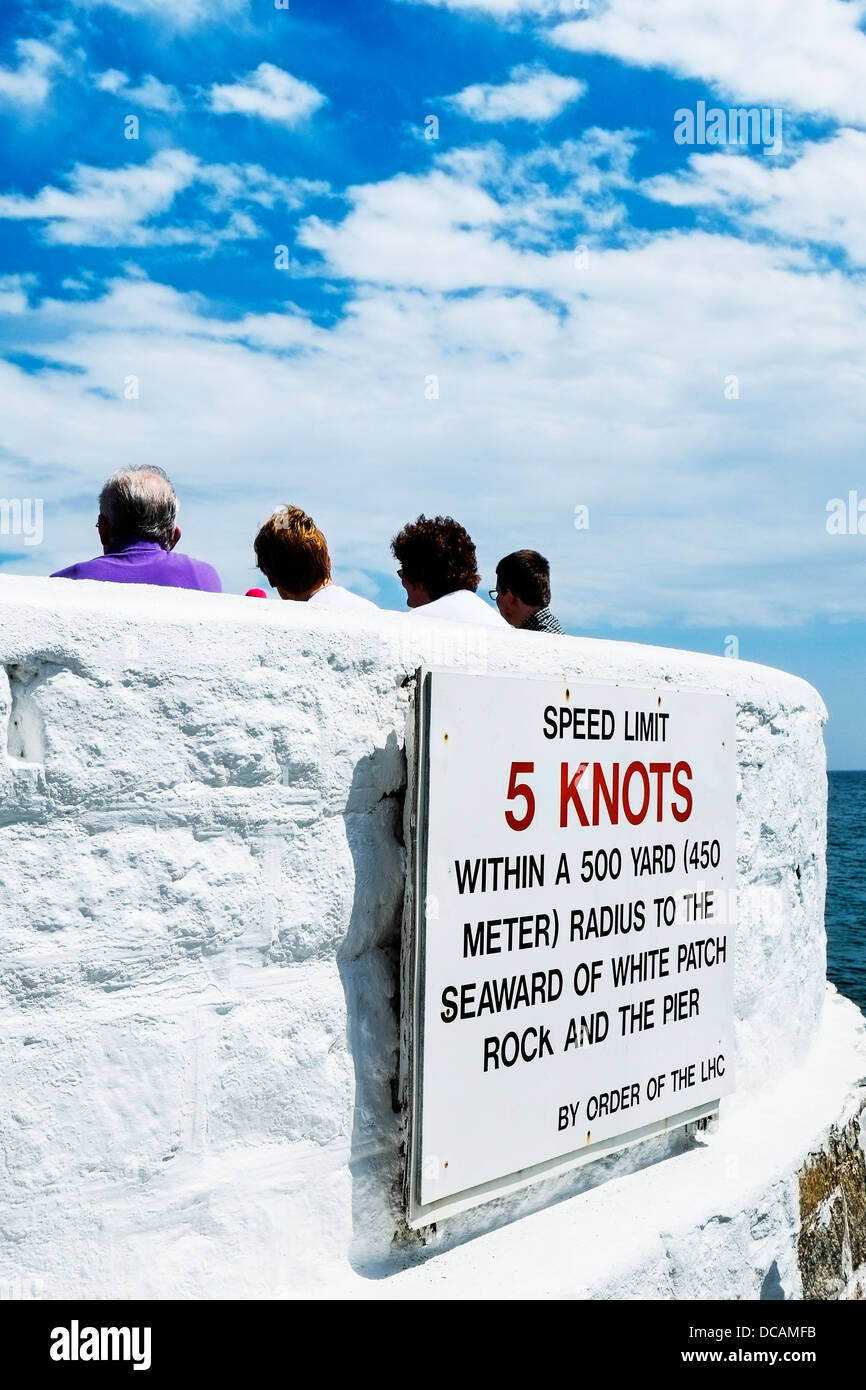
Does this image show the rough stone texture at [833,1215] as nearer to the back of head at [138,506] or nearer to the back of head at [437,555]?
the back of head at [437,555]

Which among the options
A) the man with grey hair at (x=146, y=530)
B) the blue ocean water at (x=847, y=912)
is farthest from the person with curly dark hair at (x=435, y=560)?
the blue ocean water at (x=847, y=912)

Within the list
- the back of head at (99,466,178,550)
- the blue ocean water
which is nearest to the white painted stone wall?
the back of head at (99,466,178,550)

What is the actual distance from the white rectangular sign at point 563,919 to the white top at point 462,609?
0.85 m

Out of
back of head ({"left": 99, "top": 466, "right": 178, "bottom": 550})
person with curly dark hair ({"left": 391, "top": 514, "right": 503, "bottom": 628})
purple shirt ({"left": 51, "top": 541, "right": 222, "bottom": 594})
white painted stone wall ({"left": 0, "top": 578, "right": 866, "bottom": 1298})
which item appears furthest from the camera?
person with curly dark hair ({"left": 391, "top": 514, "right": 503, "bottom": 628})

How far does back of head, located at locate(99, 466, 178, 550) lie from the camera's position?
2.86 meters

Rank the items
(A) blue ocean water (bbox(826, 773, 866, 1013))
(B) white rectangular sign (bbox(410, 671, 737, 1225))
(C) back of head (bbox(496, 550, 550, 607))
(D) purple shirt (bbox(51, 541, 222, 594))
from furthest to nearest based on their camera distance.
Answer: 1. (A) blue ocean water (bbox(826, 773, 866, 1013))
2. (C) back of head (bbox(496, 550, 550, 607))
3. (D) purple shirt (bbox(51, 541, 222, 594))
4. (B) white rectangular sign (bbox(410, 671, 737, 1225))

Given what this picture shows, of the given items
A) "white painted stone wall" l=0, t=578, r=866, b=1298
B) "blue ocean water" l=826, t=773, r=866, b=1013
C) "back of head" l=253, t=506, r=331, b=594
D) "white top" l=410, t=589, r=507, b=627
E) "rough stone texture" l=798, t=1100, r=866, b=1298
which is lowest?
"blue ocean water" l=826, t=773, r=866, b=1013

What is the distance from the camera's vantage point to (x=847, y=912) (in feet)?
88.8

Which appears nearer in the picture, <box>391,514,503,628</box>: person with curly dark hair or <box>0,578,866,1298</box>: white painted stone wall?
<box>0,578,866,1298</box>: white painted stone wall

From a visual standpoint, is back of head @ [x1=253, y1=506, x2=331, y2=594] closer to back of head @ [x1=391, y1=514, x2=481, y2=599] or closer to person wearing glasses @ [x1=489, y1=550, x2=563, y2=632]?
back of head @ [x1=391, y1=514, x2=481, y2=599]

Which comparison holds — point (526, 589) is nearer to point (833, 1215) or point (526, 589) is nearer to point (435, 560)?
point (435, 560)

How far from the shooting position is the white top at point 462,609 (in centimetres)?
336

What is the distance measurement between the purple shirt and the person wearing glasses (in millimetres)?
1700
